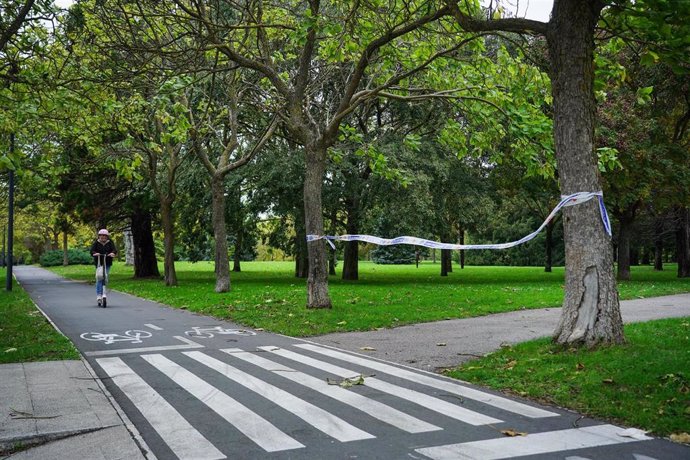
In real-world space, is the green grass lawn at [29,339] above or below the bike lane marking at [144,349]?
above

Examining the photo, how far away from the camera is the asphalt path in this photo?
15.4 ft

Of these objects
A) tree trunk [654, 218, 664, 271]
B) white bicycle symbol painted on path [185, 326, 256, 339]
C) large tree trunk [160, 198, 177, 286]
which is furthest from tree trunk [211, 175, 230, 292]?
tree trunk [654, 218, 664, 271]

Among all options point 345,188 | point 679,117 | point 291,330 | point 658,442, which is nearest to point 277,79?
point 291,330

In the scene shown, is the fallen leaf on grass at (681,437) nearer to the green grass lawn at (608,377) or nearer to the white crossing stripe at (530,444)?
the green grass lawn at (608,377)

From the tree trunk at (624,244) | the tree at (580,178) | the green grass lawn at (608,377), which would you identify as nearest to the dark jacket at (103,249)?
the green grass lawn at (608,377)

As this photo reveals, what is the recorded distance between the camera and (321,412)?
5.75m

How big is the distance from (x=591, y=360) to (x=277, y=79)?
9.59 m

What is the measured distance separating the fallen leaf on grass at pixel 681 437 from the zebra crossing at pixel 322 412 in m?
0.23

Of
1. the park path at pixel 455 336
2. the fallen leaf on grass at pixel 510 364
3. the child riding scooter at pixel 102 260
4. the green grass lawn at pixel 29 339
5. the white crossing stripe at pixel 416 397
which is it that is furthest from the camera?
the child riding scooter at pixel 102 260

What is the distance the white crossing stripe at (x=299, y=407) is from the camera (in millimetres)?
5094

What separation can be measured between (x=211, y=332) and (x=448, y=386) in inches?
228

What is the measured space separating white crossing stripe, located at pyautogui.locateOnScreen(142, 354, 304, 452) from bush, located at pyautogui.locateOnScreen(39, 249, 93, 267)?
208 ft

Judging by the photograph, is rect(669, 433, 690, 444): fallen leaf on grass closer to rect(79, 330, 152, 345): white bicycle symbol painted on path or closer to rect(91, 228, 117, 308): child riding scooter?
rect(79, 330, 152, 345): white bicycle symbol painted on path

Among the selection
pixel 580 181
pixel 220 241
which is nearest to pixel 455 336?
pixel 580 181
